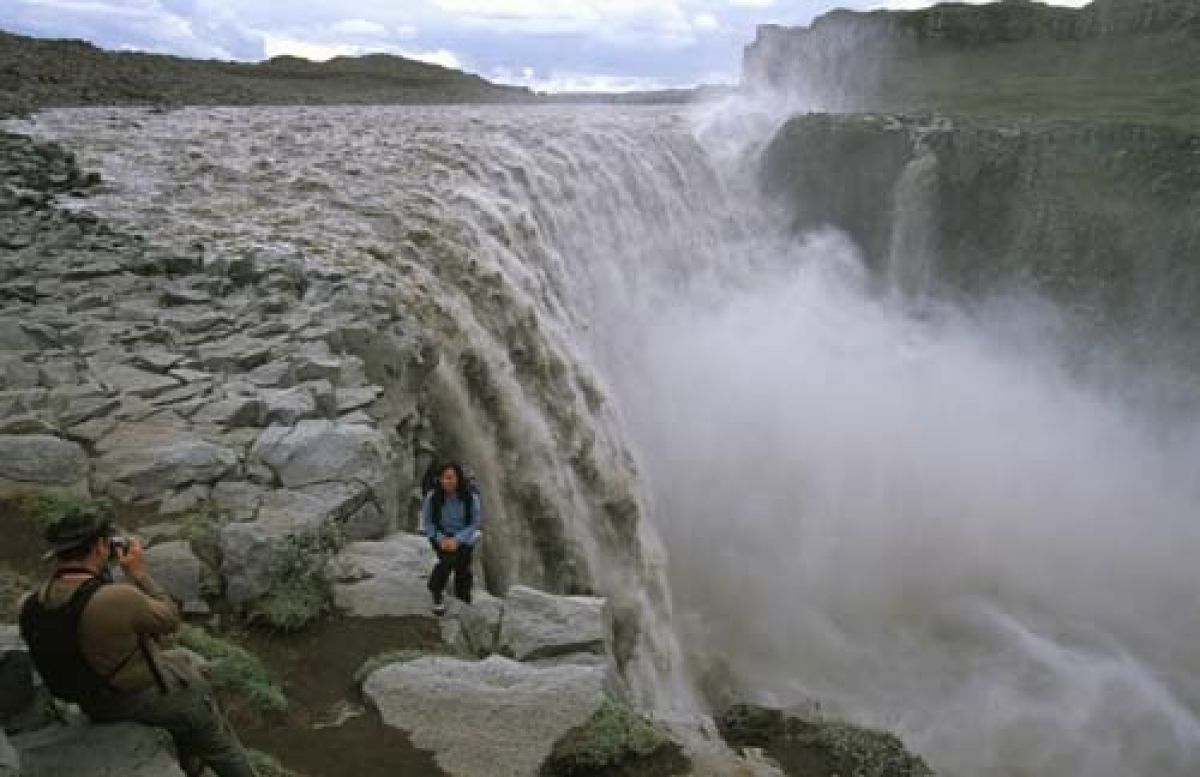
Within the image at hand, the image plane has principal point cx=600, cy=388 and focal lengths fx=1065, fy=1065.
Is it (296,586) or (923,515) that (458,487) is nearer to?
(296,586)

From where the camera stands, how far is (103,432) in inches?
396

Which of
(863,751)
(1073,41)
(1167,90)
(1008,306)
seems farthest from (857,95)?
(863,751)

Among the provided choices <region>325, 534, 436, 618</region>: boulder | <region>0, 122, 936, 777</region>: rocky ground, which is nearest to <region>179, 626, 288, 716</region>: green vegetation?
<region>0, 122, 936, 777</region>: rocky ground

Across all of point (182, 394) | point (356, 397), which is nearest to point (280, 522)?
point (356, 397)

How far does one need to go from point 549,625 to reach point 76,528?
4353 millimetres

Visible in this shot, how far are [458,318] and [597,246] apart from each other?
9.98 metres

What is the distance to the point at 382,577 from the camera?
8.99 m

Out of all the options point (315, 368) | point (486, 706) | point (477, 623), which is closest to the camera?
point (486, 706)

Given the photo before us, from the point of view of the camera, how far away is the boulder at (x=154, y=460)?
9.37 metres

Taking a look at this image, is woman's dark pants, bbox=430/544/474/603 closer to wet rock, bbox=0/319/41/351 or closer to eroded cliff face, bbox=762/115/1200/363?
wet rock, bbox=0/319/41/351

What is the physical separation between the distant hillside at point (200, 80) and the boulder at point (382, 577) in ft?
75.7

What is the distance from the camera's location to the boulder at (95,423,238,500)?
937cm

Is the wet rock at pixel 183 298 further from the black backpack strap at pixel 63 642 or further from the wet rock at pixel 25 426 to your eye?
the black backpack strap at pixel 63 642

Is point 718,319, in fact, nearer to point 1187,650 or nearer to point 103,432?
point 1187,650
